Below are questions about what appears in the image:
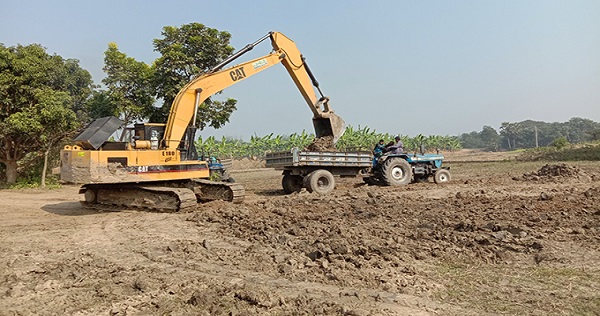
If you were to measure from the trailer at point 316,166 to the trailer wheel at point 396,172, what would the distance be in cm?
62

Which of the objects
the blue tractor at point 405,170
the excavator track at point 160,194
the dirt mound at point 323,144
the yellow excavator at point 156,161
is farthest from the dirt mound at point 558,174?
the excavator track at point 160,194

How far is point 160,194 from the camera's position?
35.6 ft

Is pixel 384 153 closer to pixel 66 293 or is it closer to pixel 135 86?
pixel 66 293

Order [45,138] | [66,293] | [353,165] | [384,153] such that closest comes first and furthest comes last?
[66,293]
[353,165]
[384,153]
[45,138]

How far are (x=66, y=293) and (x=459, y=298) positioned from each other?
14.1 ft

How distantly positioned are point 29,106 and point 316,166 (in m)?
13.2

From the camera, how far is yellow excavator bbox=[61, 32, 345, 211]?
10203 mm

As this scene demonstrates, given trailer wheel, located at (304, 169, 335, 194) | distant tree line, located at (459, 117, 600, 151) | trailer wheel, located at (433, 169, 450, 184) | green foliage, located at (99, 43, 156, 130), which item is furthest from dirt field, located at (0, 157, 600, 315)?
distant tree line, located at (459, 117, 600, 151)

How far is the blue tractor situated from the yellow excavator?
18.4 ft

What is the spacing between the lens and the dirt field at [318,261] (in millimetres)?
4344

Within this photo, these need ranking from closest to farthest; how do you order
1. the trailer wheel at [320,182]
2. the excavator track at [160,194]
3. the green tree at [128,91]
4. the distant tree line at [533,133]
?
the excavator track at [160,194], the trailer wheel at [320,182], the green tree at [128,91], the distant tree line at [533,133]

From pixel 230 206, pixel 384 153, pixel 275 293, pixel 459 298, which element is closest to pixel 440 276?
pixel 459 298

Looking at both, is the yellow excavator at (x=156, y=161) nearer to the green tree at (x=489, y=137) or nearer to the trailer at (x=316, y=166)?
the trailer at (x=316, y=166)

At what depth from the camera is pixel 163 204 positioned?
1079 centimetres
